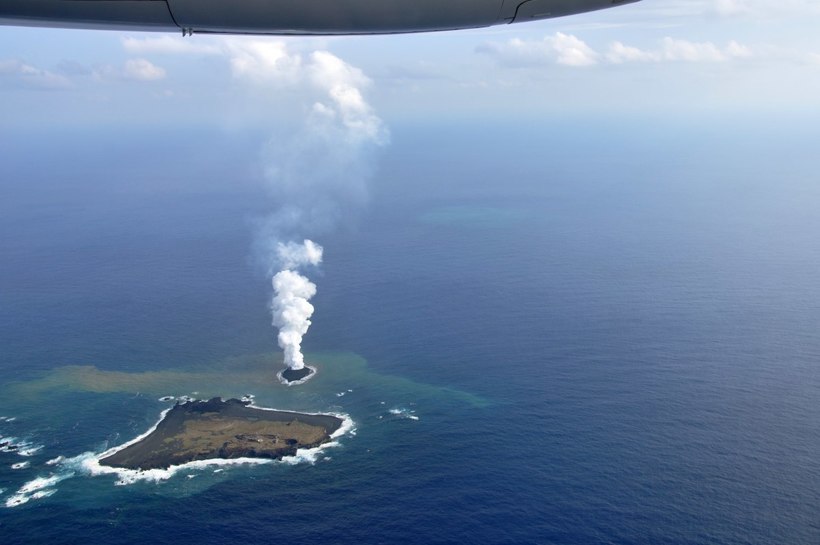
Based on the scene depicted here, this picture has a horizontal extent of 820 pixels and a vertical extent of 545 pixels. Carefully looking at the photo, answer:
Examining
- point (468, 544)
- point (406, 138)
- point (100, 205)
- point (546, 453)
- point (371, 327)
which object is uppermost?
point (406, 138)

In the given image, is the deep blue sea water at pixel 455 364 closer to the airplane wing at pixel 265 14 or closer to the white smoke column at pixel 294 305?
the white smoke column at pixel 294 305

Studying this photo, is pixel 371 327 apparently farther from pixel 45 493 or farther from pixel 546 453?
pixel 45 493

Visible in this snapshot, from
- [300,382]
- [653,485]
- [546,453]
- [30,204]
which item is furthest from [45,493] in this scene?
[30,204]

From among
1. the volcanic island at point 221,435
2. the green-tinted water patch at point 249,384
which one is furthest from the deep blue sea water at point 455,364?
the volcanic island at point 221,435

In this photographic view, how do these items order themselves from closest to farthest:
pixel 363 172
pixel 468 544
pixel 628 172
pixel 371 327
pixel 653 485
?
pixel 468 544, pixel 653 485, pixel 371 327, pixel 363 172, pixel 628 172

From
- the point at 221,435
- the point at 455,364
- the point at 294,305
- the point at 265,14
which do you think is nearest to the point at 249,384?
A: the point at 221,435

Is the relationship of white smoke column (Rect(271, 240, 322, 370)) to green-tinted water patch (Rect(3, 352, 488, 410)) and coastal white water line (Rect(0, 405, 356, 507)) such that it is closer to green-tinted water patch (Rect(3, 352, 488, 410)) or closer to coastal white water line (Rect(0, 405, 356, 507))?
green-tinted water patch (Rect(3, 352, 488, 410))
